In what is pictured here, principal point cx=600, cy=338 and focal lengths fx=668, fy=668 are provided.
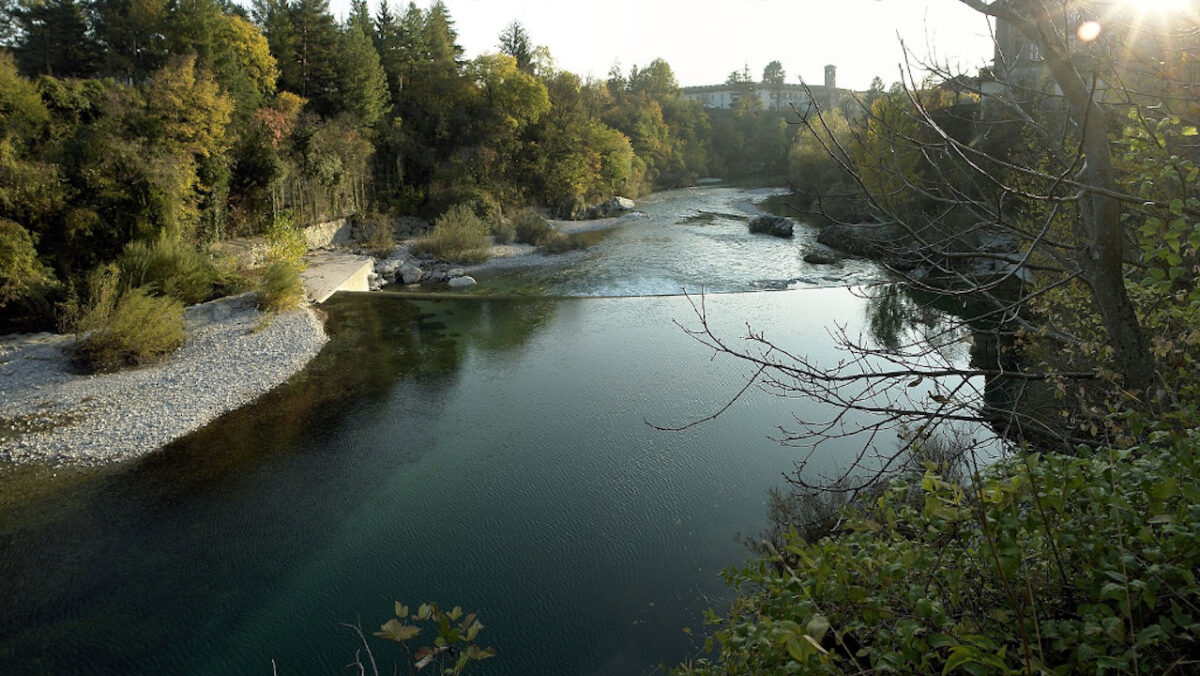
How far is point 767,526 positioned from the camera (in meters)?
6.07

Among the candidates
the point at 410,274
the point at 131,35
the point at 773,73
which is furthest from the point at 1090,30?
the point at 773,73

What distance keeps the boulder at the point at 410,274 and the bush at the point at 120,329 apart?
290 inches

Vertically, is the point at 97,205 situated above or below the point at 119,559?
above

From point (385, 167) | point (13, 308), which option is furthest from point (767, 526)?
point (385, 167)

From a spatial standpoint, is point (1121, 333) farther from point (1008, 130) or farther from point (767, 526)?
point (1008, 130)

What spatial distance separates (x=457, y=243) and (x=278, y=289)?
Answer: 325 inches

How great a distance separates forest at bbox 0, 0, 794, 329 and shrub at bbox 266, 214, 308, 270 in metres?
1.03

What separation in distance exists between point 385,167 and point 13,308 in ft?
56.8

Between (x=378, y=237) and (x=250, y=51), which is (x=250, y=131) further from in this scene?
(x=250, y=51)

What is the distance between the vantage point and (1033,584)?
1772mm

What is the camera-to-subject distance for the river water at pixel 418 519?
4.79 m

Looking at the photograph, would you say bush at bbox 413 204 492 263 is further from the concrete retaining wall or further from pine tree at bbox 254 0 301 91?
pine tree at bbox 254 0 301 91

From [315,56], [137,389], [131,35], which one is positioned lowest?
[137,389]

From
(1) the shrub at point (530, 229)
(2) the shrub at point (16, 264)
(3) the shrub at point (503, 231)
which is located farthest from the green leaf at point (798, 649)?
(3) the shrub at point (503, 231)
